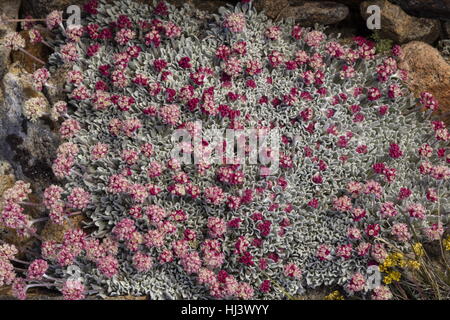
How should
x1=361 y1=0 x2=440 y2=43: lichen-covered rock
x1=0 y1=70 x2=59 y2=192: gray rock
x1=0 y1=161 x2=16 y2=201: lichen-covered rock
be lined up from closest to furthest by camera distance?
→ x1=0 y1=70 x2=59 y2=192: gray rock < x1=0 y1=161 x2=16 y2=201: lichen-covered rock < x1=361 y1=0 x2=440 y2=43: lichen-covered rock

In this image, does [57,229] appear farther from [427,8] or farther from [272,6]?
[427,8]

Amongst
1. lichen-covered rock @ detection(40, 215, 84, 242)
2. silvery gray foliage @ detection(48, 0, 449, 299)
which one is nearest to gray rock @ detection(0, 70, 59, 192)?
silvery gray foliage @ detection(48, 0, 449, 299)

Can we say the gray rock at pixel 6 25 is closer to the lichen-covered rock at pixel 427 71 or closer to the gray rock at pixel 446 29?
the lichen-covered rock at pixel 427 71

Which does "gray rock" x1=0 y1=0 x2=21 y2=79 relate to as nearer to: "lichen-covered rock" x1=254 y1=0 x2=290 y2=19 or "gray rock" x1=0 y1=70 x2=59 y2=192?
"gray rock" x1=0 y1=70 x2=59 y2=192

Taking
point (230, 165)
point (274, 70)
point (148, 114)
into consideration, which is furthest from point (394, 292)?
point (148, 114)

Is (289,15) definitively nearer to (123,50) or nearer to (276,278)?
(123,50)

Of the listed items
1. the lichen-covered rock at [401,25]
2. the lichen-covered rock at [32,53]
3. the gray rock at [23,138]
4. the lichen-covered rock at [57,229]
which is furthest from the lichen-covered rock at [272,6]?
the lichen-covered rock at [57,229]
